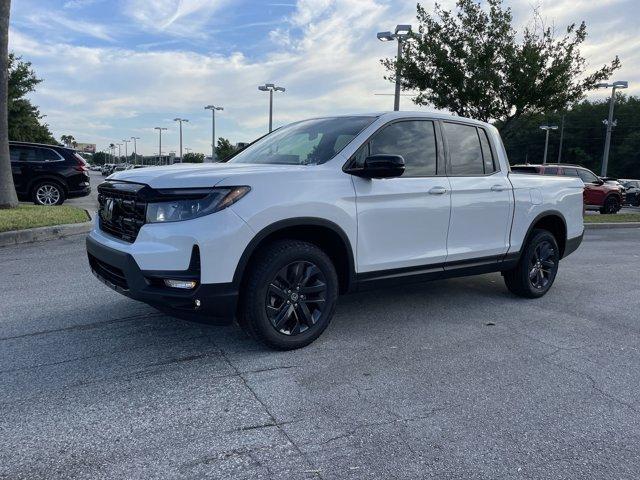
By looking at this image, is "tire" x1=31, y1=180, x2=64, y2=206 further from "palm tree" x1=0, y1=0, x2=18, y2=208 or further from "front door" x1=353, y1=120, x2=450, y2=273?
"front door" x1=353, y1=120, x2=450, y2=273

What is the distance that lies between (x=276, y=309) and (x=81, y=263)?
14.1ft

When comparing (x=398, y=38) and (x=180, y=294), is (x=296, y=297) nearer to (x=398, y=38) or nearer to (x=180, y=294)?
(x=180, y=294)

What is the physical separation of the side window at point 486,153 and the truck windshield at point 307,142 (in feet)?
4.70

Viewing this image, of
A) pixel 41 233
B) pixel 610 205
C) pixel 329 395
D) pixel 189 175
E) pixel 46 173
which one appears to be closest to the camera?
pixel 329 395

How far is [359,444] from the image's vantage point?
104 inches

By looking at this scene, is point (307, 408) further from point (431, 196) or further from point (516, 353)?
point (431, 196)

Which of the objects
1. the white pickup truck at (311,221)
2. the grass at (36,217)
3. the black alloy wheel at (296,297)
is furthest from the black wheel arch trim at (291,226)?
the grass at (36,217)

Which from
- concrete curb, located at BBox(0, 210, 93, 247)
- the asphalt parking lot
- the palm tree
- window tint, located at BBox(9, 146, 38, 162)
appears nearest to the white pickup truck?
the asphalt parking lot

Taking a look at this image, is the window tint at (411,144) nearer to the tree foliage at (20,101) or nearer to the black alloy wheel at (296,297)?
the black alloy wheel at (296,297)

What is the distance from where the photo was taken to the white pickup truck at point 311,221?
3342 mm

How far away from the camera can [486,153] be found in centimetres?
520

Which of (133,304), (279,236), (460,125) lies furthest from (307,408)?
(460,125)

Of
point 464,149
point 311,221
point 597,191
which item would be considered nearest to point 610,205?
point 597,191

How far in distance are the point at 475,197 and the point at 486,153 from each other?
2.12 ft
